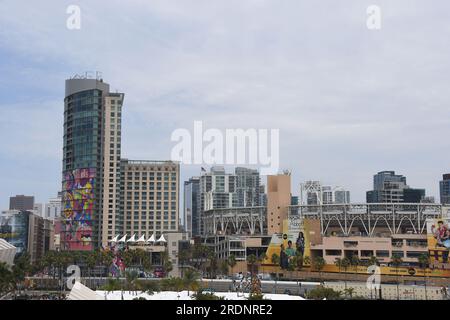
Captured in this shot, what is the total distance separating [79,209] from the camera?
180 feet

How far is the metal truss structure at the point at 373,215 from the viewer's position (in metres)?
47.5

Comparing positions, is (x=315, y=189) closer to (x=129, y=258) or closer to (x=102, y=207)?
(x=129, y=258)

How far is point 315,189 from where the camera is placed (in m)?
49.5

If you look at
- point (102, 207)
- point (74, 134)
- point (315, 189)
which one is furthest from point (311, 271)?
point (74, 134)

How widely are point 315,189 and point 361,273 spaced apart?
968 cm

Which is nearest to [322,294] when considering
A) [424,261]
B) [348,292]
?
[348,292]

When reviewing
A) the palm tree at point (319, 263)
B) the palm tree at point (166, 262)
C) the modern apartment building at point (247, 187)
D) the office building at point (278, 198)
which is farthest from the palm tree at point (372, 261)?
the modern apartment building at point (247, 187)

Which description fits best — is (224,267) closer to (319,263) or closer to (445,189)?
(319,263)

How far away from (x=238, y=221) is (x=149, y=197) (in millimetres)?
13732

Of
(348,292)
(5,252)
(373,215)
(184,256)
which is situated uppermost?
(373,215)

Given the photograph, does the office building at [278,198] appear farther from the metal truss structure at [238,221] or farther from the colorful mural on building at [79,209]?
the colorful mural on building at [79,209]

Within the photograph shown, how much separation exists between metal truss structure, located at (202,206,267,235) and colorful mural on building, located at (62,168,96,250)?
12230 mm

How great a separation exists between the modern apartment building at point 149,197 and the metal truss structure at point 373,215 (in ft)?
60.9

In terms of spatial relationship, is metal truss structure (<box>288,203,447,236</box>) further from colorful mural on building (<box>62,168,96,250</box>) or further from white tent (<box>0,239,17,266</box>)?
white tent (<box>0,239,17,266</box>)
